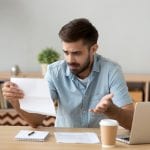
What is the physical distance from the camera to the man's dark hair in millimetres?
2160

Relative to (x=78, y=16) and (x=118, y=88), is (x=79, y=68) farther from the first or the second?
(x=78, y=16)

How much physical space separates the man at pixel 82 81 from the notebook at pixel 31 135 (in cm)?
15

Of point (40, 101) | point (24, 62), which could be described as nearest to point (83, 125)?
point (40, 101)

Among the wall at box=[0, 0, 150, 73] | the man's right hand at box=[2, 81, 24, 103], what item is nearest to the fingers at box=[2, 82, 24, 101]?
the man's right hand at box=[2, 81, 24, 103]

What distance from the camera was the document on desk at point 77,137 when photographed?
6.11 feet

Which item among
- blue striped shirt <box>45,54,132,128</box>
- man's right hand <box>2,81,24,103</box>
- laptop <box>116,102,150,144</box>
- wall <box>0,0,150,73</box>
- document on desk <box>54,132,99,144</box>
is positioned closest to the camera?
laptop <box>116,102,150,144</box>

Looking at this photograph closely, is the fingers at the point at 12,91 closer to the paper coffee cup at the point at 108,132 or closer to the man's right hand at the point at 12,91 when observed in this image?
the man's right hand at the point at 12,91

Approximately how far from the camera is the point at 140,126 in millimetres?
1800

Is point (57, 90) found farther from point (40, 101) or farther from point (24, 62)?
point (24, 62)

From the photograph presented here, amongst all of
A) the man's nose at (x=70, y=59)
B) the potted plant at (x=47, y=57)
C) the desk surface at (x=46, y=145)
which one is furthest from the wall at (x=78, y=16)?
the desk surface at (x=46, y=145)

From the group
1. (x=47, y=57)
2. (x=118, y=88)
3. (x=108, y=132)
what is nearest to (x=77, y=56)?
(x=118, y=88)

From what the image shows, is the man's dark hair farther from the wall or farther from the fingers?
the wall

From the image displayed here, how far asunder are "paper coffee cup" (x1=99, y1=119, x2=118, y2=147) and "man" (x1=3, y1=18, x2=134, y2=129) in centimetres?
36

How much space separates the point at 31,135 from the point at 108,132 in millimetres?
383
